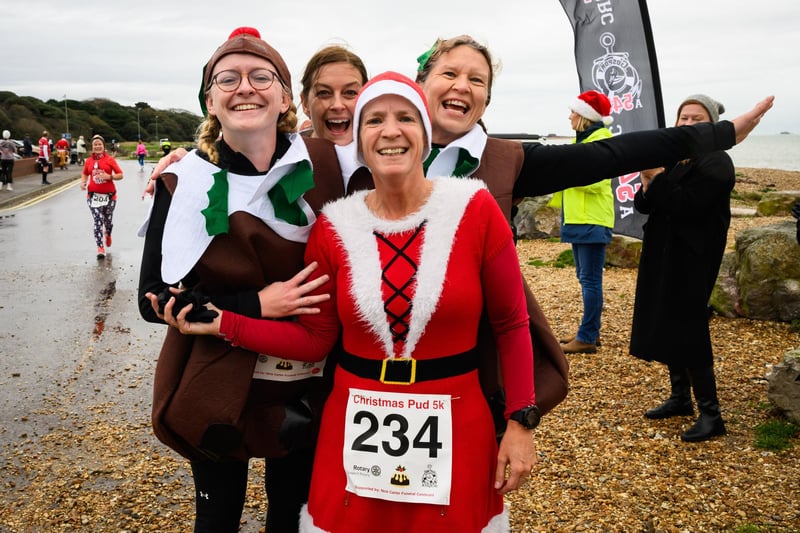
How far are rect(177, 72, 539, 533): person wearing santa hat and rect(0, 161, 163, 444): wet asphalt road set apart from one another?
360 centimetres

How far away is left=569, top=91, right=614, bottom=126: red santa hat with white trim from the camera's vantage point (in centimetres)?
622

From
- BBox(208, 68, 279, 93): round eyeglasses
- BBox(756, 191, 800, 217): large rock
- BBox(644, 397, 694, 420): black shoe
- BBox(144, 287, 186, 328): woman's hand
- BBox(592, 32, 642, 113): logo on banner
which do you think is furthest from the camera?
BBox(756, 191, 800, 217): large rock

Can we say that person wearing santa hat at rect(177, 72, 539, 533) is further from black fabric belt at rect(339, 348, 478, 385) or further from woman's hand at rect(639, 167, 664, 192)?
woman's hand at rect(639, 167, 664, 192)

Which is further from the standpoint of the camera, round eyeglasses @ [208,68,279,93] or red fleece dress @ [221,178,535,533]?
round eyeglasses @ [208,68,279,93]

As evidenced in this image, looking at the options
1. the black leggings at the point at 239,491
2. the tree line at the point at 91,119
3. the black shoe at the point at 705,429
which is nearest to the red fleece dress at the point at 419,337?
the black leggings at the point at 239,491

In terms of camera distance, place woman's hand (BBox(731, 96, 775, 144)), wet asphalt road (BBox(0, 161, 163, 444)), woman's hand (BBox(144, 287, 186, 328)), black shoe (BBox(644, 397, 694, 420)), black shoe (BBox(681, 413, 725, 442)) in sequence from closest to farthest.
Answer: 1. woman's hand (BBox(144, 287, 186, 328))
2. woman's hand (BBox(731, 96, 775, 144))
3. black shoe (BBox(681, 413, 725, 442))
4. black shoe (BBox(644, 397, 694, 420))
5. wet asphalt road (BBox(0, 161, 163, 444))

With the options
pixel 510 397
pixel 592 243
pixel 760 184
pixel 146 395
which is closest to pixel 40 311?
pixel 146 395

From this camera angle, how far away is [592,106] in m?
6.25

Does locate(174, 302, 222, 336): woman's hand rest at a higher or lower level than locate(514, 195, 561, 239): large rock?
higher

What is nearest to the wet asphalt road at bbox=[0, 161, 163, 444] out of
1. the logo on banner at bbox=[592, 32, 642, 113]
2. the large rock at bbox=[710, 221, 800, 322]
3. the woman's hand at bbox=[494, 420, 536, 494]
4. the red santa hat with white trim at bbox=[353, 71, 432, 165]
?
the woman's hand at bbox=[494, 420, 536, 494]

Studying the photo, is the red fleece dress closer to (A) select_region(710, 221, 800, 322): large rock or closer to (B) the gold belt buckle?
(B) the gold belt buckle

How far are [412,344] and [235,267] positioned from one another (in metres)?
0.62

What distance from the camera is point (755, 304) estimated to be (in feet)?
22.6

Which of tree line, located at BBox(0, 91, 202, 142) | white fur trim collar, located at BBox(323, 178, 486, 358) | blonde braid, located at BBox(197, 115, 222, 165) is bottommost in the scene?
white fur trim collar, located at BBox(323, 178, 486, 358)
